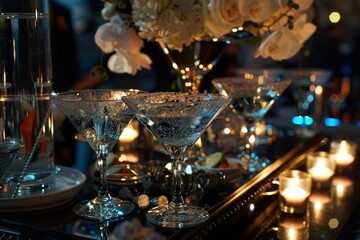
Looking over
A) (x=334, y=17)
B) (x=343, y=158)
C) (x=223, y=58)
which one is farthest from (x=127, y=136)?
(x=334, y=17)

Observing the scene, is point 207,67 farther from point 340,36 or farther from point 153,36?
point 340,36

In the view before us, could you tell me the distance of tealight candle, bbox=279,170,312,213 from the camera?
1120mm

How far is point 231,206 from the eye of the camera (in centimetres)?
103

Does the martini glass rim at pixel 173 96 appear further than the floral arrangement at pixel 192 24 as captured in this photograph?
No

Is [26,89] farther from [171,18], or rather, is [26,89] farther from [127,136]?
[127,136]

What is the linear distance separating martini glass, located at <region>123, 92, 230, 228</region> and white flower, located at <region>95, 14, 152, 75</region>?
0.44 metres

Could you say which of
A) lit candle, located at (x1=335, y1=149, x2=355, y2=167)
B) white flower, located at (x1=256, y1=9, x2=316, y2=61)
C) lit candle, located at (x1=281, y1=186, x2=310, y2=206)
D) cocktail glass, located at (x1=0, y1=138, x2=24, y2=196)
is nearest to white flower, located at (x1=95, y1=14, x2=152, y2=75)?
white flower, located at (x1=256, y1=9, x2=316, y2=61)

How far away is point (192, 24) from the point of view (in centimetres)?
122

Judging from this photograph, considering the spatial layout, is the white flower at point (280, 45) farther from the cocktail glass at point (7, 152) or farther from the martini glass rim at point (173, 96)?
the cocktail glass at point (7, 152)

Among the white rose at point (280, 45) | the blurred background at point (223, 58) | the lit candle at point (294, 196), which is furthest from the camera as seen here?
the blurred background at point (223, 58)

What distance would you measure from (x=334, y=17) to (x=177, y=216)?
228 inches

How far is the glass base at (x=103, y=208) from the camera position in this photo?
93cm

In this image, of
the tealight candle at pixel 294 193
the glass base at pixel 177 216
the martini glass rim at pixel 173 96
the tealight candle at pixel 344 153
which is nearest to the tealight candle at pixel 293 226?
the tealight candle at pixel 294 193

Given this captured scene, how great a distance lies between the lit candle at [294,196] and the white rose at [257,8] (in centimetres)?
40
